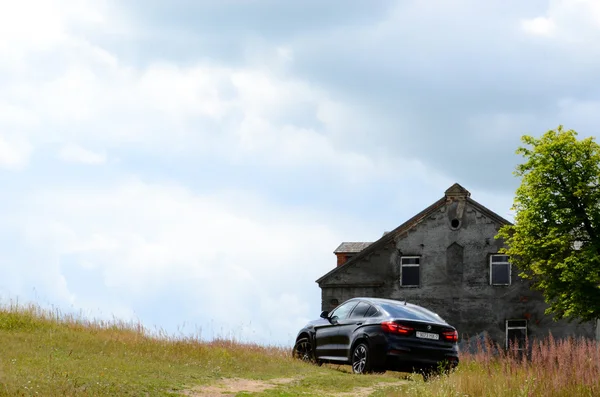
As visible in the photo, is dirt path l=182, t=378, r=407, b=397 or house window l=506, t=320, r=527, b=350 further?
house window l=506, t=320, r=527, b=350

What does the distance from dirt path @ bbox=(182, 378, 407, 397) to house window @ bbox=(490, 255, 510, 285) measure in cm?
2271

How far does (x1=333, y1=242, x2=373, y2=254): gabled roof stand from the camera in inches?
1613

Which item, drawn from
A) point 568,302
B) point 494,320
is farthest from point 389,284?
point 568,302

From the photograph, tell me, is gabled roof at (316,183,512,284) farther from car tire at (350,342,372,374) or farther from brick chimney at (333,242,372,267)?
car tire at (350,342,372,374)

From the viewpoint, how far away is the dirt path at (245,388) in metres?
12.1

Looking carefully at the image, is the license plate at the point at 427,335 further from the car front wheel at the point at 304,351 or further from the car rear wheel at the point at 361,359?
the car front wheel at the point at 304,351

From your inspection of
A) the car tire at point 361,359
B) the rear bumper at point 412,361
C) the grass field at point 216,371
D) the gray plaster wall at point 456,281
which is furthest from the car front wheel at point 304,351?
the gray plaster wall at point 456,281

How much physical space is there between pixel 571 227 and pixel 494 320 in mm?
5613

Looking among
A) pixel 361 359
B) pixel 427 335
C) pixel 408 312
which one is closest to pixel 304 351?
pixel 361 359

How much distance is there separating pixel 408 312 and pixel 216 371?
432cm

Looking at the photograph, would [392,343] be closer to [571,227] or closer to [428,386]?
[428,386]

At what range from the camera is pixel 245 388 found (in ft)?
42.6

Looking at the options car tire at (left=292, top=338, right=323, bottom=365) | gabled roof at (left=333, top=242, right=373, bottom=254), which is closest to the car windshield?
car tire at (left=292, top=338, right=323, bottom=365)

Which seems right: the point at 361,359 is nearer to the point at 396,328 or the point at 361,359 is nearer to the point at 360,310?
the point at 396,328
